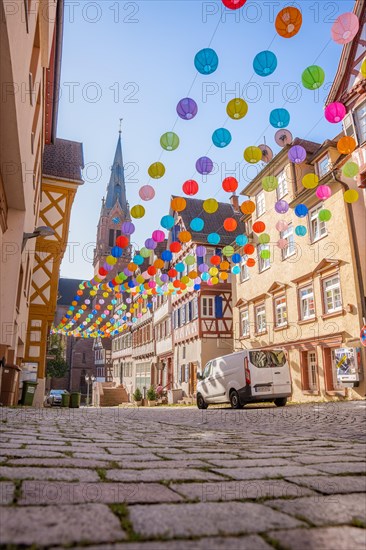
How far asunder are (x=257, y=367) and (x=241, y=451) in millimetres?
10654

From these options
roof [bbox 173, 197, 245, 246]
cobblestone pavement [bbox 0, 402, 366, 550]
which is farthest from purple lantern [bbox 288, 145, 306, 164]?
roof [bbox 173, 197, 245, 246]

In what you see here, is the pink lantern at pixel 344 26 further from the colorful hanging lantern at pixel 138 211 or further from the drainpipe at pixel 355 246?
the drainpipe at pixel 355 246

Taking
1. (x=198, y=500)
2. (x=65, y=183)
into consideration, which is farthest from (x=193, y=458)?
(x=65, y=183)

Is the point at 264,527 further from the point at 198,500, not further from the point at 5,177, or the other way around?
the point at 5,177

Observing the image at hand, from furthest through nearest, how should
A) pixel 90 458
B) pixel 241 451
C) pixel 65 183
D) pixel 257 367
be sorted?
pixel 65 183
pixel 257 367
pixel 241 451
pixel 90 458

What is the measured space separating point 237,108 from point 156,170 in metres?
2.93

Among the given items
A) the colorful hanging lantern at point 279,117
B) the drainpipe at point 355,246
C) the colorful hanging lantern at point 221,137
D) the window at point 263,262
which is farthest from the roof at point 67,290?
the colorful hanging lantern at point 279,117

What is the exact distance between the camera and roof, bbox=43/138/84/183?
65.6 ft

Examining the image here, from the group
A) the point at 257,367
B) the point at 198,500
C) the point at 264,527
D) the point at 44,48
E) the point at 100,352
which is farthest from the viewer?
the point at 100,352

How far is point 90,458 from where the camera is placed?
124 inches

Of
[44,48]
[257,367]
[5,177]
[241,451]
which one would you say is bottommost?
[241,451]

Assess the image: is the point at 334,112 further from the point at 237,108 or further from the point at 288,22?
the point at 288,22

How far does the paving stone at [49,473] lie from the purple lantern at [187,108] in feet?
27.9

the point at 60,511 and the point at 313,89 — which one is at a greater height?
the point at 313,89
